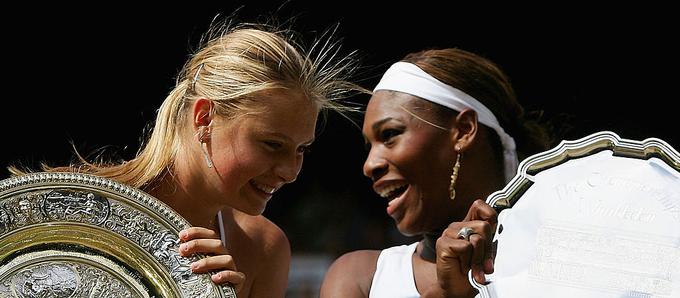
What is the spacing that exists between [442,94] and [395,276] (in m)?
0.39

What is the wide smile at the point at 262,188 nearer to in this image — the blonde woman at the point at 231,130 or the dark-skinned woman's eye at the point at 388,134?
the blonde woman at the point at 231,130

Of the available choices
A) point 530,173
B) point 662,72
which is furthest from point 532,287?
point 662,72

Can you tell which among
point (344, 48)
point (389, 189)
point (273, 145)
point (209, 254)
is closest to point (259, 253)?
point (389, 189)

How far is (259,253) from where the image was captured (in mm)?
2533

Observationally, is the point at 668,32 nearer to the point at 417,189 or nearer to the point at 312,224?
the point at 312,224

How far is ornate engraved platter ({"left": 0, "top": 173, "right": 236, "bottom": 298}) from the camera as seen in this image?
6.41ft

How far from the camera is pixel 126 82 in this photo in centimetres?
462

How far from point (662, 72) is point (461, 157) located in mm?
2229

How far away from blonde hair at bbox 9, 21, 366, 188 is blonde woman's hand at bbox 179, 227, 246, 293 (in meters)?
0.24

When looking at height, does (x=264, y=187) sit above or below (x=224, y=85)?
below

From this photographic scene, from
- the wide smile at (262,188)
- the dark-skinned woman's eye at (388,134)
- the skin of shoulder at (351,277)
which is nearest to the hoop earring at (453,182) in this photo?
the dark-skinned woman's eye at (388,134)

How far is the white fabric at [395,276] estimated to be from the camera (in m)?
2.46

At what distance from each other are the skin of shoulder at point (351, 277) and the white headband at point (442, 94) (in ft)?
1.15

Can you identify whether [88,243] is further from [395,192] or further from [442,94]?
[442,94]
